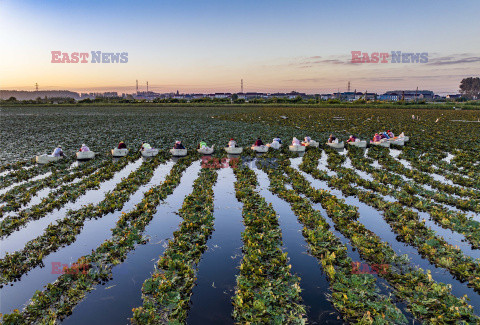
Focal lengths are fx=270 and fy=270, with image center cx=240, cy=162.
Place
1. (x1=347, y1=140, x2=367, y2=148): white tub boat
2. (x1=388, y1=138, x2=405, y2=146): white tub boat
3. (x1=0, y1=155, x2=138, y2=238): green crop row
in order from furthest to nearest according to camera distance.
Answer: (x1=388, y1=138, x2=405, y2=146): white tub boat, (x1=347, y1=140, x2=367, y2=148): white tub boat, (x1=0, y1=155, x2=138, y2=238): green crop row

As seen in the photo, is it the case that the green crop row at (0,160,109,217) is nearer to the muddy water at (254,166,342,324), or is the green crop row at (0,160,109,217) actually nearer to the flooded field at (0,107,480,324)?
the flooded field at (0,107,480,324)

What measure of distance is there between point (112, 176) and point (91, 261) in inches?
387

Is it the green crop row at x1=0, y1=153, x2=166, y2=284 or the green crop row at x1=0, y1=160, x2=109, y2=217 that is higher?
the green crop row at x1=0, y1=160, x2=109, y2=217

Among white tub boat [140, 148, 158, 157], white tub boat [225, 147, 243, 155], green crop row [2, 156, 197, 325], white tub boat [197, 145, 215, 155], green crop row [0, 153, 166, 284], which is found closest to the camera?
green crop row [2, 156, 197, 325]

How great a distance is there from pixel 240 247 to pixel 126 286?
3793 mm

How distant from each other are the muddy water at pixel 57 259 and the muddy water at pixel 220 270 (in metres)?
4.07

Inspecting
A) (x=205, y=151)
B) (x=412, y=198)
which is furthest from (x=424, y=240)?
(x=205, y=151)

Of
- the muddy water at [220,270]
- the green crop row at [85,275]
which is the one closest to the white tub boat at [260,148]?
the muddy water at [220,270]

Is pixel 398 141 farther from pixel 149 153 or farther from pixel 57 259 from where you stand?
pixel 57 259

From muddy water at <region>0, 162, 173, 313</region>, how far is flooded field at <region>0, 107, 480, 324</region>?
0.05 metres

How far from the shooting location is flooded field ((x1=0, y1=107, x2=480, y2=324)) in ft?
21.6

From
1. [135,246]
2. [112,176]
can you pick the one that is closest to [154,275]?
[135,246]

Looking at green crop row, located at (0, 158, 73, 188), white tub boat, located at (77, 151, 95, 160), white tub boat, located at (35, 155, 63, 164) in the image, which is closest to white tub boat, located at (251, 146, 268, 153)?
white tub boat, located at (77, 151, 95, 160)

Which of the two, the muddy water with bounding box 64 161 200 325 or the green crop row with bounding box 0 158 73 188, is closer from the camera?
the muddy water with bounding box 64 161 200 325
